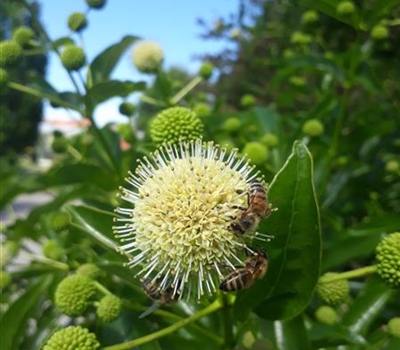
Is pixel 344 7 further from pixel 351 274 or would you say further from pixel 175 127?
pixel 351 274

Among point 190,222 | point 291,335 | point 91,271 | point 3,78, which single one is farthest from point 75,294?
point 3,78

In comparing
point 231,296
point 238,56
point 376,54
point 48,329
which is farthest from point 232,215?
point 238,56

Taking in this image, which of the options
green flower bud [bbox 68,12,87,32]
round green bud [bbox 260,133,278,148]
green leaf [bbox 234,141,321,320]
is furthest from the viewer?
round green bud [bbox 260,133,278,148]

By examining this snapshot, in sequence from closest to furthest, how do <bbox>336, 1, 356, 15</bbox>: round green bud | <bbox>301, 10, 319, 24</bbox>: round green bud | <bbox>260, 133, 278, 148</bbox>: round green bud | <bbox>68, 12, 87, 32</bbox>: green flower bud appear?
<bbox>336, 1, 356, 15</bbox>: round green bud
<bbox>68, 12, 87, 32</bbox>: green flower bud
<bbox>260, 133, 278, 148</bbox>: round green bud
<bbox>301, 10, 319, 24</bbox>: round green bud

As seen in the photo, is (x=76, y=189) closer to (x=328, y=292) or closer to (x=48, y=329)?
(x=48, y=329)

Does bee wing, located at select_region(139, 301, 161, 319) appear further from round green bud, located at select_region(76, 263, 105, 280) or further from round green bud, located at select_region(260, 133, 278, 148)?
round green bud, located at select_region(260, 133, 278, 148)

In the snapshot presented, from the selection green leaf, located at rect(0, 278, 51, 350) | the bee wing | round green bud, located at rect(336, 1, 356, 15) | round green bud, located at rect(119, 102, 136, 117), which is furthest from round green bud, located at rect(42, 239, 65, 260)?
round green bud, located at rect(336, 1, 356, 15)
